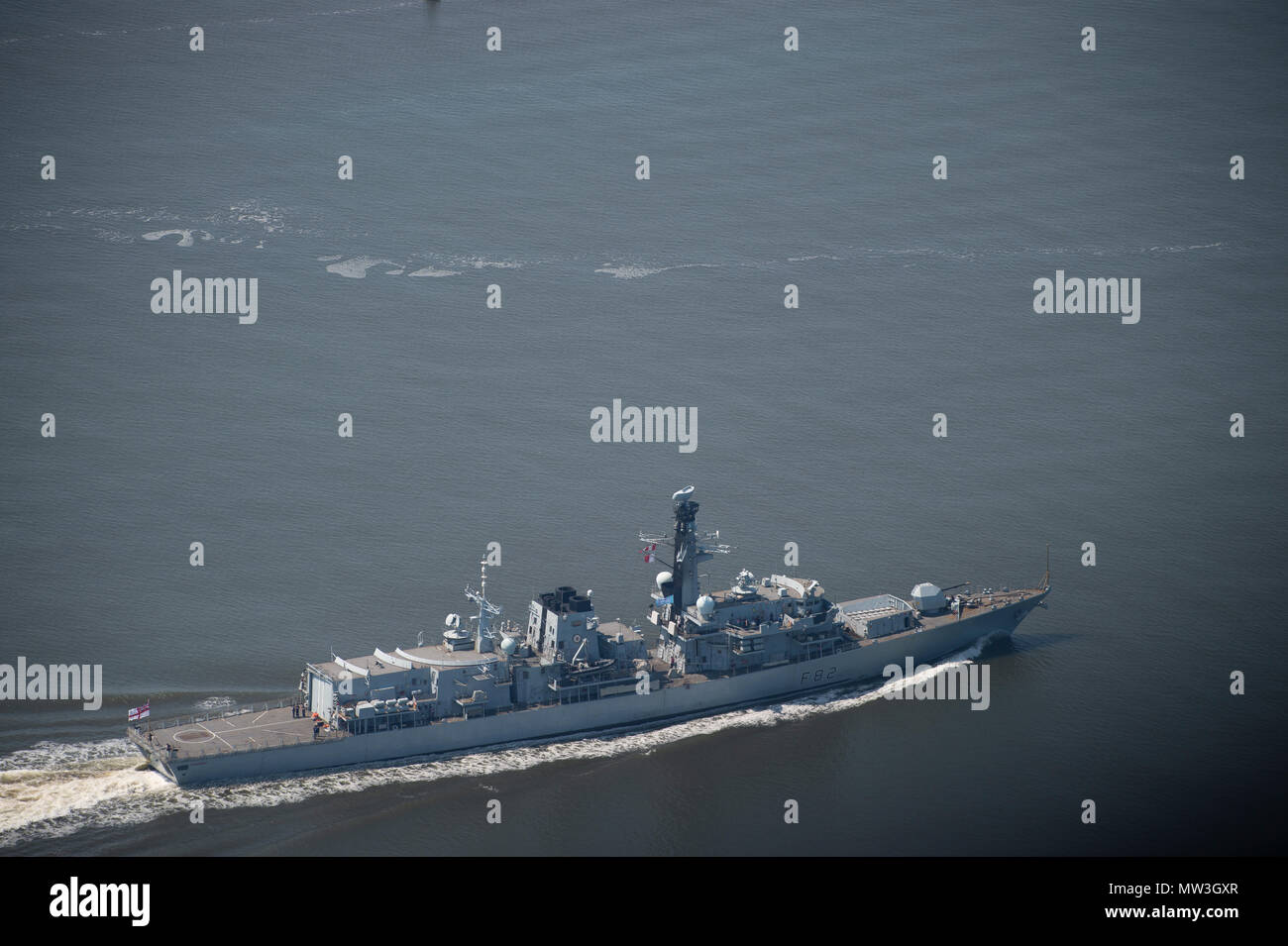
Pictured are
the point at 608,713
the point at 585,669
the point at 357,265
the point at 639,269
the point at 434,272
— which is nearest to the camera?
the point at 585,669

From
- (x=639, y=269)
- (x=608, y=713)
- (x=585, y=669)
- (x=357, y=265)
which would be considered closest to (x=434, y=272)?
(x=357, y=265)

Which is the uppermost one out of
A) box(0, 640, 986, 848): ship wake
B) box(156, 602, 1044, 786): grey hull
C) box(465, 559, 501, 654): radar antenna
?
box(465, 559, 501, 654): radar antenna

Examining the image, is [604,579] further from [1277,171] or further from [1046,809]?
[1277,171]

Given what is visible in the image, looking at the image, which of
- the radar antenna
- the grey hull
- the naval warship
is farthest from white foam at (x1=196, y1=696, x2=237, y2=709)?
the radar antenna

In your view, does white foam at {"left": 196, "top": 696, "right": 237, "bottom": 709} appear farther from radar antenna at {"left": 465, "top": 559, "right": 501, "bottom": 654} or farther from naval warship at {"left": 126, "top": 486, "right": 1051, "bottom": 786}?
radar antenna at {"left": 465, "top": 559, "right": 501, "bottom": 654}

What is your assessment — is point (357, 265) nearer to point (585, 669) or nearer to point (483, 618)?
point (483, 618)

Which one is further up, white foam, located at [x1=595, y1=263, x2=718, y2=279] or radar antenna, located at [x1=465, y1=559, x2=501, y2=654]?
white foam, located at [x1=595, y1=263, x2=718, y2=279]

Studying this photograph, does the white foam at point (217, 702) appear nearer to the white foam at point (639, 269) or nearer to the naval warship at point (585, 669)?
the naval warship at point (585, 669)

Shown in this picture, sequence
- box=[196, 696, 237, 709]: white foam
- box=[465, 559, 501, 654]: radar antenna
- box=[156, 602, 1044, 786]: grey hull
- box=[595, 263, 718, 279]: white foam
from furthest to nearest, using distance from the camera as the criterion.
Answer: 1. box=[595, 263, 718, 279]: white foam
2. box=[465, 559, 501, 654]: radar antenna
3. box=[196, 696, 237, 709]: white foam
4. box=[156, 602, 1044, 786]: grey hull

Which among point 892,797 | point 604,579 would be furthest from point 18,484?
point 892,797
